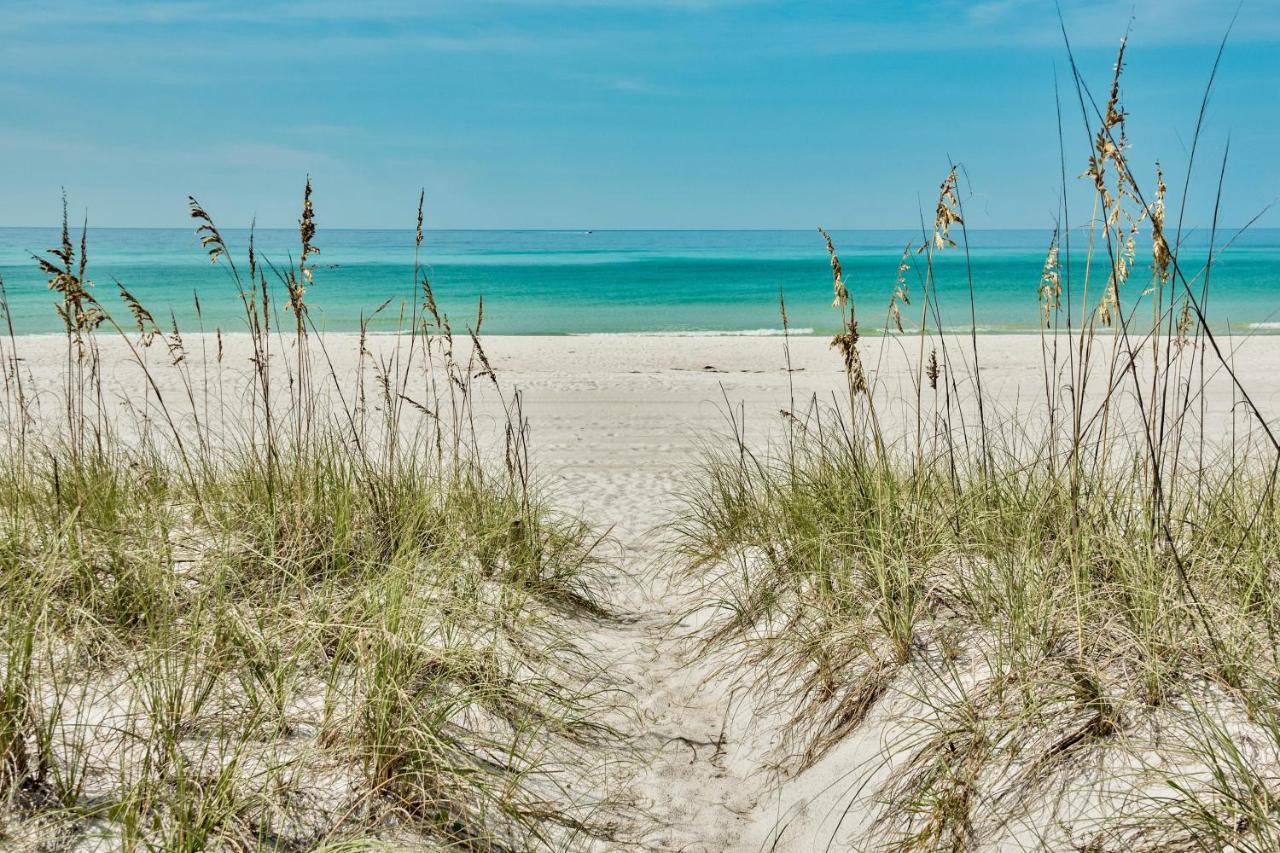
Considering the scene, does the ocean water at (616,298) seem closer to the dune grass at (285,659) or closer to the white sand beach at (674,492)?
the white sand beach at (674,492)

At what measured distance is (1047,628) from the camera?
2.89 m

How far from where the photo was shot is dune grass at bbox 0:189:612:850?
2.35m

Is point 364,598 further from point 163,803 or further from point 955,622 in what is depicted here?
point 955,622

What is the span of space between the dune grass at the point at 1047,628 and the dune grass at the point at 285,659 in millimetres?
916

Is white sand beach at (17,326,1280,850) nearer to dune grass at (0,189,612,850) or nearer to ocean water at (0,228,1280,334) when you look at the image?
dune grass at (0,189,612,850)

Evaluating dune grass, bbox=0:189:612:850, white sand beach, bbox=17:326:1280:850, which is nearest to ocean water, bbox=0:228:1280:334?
white sand beach, bbox=17:326:1280:850

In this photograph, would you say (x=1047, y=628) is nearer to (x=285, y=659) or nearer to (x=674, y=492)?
(x=285, y=659)

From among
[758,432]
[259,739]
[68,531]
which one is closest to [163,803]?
[259,739]

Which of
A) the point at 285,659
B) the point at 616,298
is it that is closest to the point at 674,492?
the point at 285,659

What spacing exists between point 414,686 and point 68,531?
1.23 m

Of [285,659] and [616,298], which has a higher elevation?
[616,298]

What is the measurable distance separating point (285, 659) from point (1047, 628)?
2.37 meters

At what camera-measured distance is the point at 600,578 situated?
4953 millimetres

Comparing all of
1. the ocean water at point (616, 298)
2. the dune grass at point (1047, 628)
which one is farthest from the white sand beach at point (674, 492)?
the ocean water at point (616, 298)
